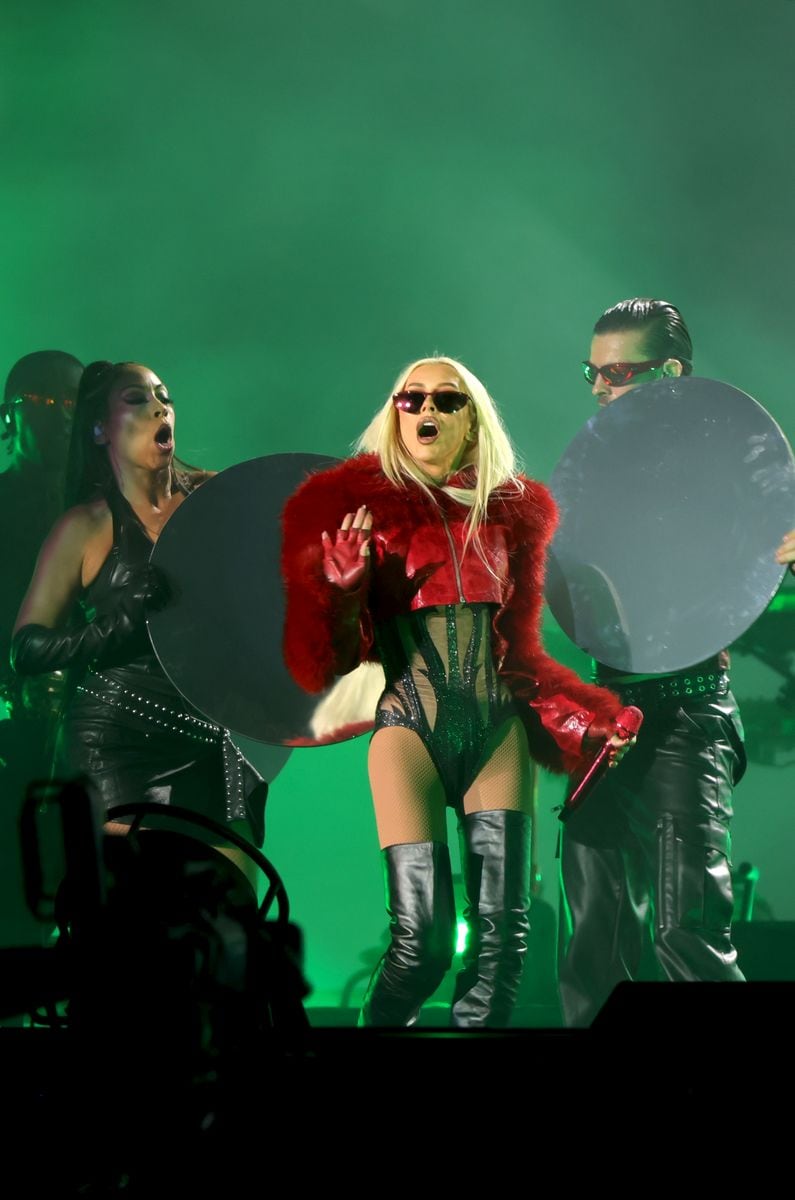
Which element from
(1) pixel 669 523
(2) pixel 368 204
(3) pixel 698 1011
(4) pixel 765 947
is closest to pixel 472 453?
(1) pixel 669 523

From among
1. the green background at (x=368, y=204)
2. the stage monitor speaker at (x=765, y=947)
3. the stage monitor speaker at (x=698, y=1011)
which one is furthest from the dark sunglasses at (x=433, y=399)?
the stage monitor speaker at (x=698, y=1011)

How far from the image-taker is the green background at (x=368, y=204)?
394 centimetres

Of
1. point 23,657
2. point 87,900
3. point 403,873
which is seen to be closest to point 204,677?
point 23,657

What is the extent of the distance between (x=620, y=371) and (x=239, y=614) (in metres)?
1.44

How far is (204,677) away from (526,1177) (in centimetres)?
219

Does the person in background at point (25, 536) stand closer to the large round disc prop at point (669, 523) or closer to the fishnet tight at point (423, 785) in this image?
the fishnet tight at point (423, 785)

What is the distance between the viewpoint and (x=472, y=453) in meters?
3.26

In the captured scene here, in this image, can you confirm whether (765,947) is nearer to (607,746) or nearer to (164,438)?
(607,746)

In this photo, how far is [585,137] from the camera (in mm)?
4098

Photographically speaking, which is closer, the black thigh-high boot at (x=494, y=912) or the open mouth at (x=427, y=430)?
the black thigh-high boot at (x=494, y=912)

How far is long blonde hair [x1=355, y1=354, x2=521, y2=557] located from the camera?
3150 mm

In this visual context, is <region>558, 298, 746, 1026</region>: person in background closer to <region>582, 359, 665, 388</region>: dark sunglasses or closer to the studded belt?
the studded belt

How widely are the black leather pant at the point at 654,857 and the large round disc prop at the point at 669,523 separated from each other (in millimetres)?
243

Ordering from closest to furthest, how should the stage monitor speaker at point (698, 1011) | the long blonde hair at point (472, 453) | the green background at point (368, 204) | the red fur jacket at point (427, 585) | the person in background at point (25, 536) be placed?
the stage monitor speaker at point (698, 1011) → the red fur jacket at point (427, 585) → the long blonde hair at point (472, 453) → the person in background at point (25, 536) → the green background at point (368, 204)
